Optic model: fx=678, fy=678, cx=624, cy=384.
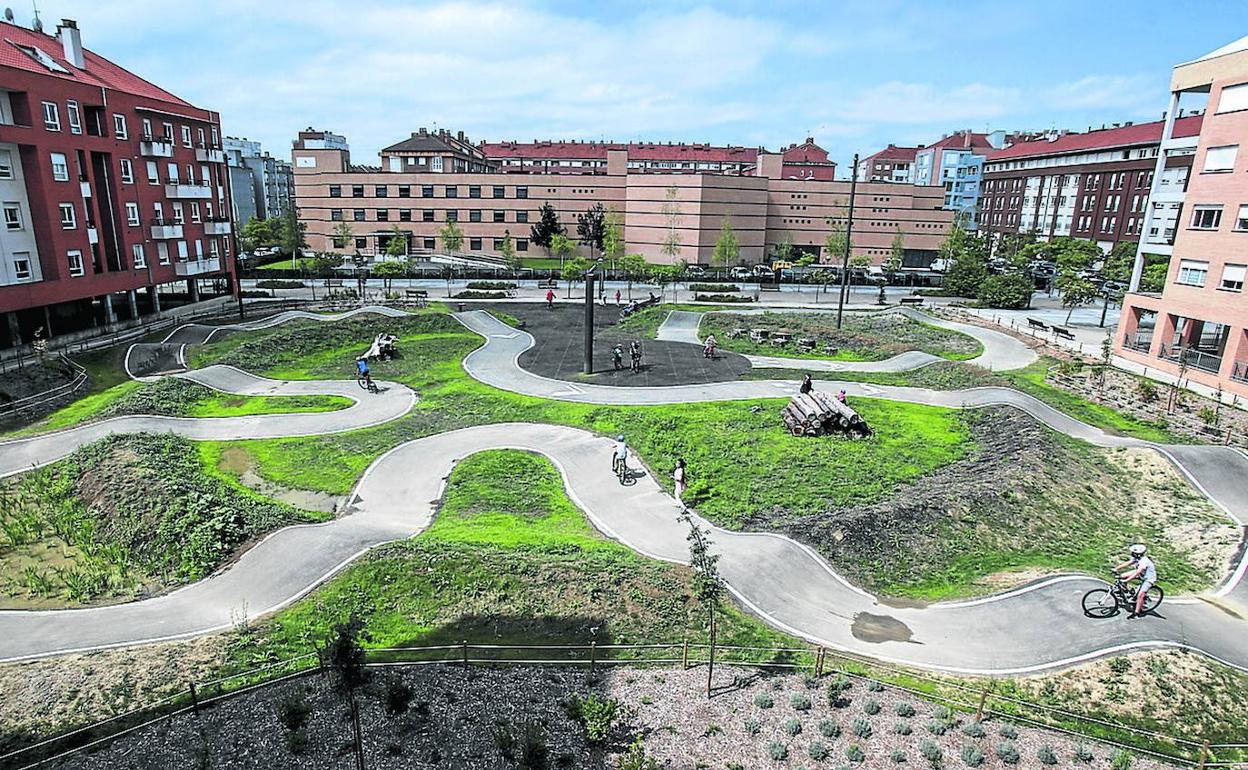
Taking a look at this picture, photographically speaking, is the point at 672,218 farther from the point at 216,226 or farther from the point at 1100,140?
the point at 1100,140

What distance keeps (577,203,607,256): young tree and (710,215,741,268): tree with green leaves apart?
50.6 ft

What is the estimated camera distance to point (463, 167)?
105 m

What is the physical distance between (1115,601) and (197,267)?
58535 mm

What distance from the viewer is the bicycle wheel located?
49.5 feet

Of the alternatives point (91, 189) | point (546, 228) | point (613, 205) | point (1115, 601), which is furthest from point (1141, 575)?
point (613, 205)

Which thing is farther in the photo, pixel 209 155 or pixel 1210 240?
pixel 209 155

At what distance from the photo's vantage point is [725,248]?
79250 mm

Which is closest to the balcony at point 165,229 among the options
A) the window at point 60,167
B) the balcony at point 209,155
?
the balcony at point 209,155

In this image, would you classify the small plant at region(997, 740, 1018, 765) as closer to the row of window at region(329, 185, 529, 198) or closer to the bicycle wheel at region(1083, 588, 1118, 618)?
the bicycle wheel at region(1083, 588, 1118, 618)

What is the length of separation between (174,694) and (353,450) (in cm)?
1323

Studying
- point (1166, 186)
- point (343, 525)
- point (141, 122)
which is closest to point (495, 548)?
point (343, 525)

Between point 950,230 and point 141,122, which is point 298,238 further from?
point 950,230

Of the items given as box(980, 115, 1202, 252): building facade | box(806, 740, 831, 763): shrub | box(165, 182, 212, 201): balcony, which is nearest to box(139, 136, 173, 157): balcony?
box(165, 182, 212, 201): balcony

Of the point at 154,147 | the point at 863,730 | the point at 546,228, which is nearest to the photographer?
the point at 863,730
